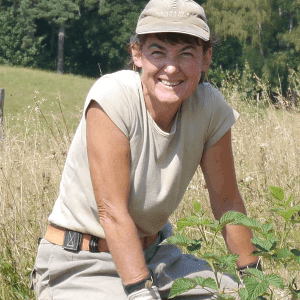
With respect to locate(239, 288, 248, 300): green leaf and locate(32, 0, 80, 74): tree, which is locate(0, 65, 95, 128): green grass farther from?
locate(32, 0, 80, 74): tree

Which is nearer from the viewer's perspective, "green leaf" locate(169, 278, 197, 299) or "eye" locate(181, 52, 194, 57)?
"green leaf" locate(169, 278, 197, 299)

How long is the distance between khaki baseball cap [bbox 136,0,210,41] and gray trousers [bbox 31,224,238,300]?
929 millimetres

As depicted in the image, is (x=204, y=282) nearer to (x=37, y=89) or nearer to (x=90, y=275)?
(x=90, y=275)

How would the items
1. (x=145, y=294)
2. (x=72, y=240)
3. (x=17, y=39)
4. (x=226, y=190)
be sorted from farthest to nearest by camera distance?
(x=17, y=39) → (x=226, y=190) → (x=72, y=240) → (x=145, y=294)

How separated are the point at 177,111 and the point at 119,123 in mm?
317

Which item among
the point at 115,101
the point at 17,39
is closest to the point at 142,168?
the point at 115,101

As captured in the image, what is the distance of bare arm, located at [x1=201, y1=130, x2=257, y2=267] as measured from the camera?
2240 millimetres

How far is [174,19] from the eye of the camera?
1.95 meters

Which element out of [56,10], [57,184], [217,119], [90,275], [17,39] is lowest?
[17,39]

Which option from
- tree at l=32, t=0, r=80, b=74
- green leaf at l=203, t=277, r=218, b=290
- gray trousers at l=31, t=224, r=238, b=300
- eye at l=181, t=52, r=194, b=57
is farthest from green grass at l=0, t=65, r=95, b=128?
tree at l=32, t=0, r=80, b=74

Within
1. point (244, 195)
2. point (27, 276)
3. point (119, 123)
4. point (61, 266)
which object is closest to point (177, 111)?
point (119, 123)

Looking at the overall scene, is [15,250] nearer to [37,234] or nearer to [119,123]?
[37,234]

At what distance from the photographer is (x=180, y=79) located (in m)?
2.00

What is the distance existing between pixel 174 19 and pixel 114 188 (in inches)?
26.7
